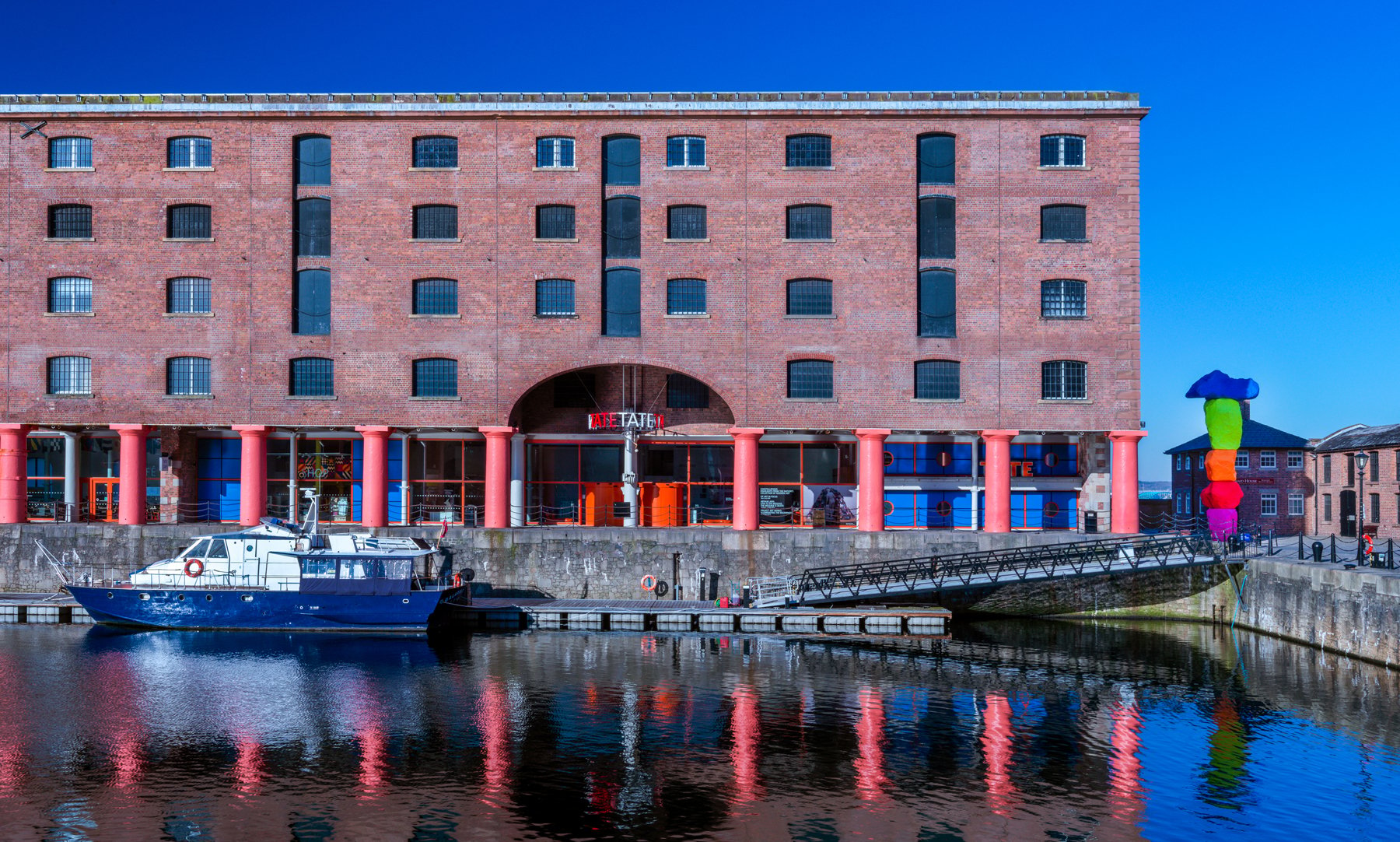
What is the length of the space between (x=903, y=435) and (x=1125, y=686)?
17638mm

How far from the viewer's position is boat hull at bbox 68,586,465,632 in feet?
112

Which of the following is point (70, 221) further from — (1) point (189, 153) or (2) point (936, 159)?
(2) point (936, 159)

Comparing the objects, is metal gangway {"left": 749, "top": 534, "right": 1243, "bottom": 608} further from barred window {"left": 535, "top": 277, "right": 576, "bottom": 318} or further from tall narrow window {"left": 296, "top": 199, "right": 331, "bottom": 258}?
tall narrow window {"left": 296, "top": 199, "right": 331, "bottom": 258}

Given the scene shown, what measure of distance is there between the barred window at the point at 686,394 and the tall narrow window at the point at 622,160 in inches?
302

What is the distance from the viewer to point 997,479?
38.4 m

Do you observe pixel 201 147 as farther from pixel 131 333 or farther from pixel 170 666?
→ pixel 170 666

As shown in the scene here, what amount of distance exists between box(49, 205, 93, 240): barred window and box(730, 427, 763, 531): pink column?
2467cm

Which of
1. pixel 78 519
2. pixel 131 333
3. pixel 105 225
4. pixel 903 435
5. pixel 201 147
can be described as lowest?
pixel 78 519

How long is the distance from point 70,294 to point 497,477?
55.8 ft

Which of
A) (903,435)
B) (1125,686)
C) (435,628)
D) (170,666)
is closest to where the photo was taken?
(1125,686)

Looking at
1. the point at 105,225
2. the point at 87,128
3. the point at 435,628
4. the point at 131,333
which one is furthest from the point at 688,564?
the point at 87,128

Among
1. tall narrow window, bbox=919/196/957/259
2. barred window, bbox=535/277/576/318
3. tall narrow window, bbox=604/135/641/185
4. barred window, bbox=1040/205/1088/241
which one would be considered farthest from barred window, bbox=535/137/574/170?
barred window, bbox=1040/205/1088/241

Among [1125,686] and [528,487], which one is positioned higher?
[528,487]

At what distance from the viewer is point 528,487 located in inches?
1690
